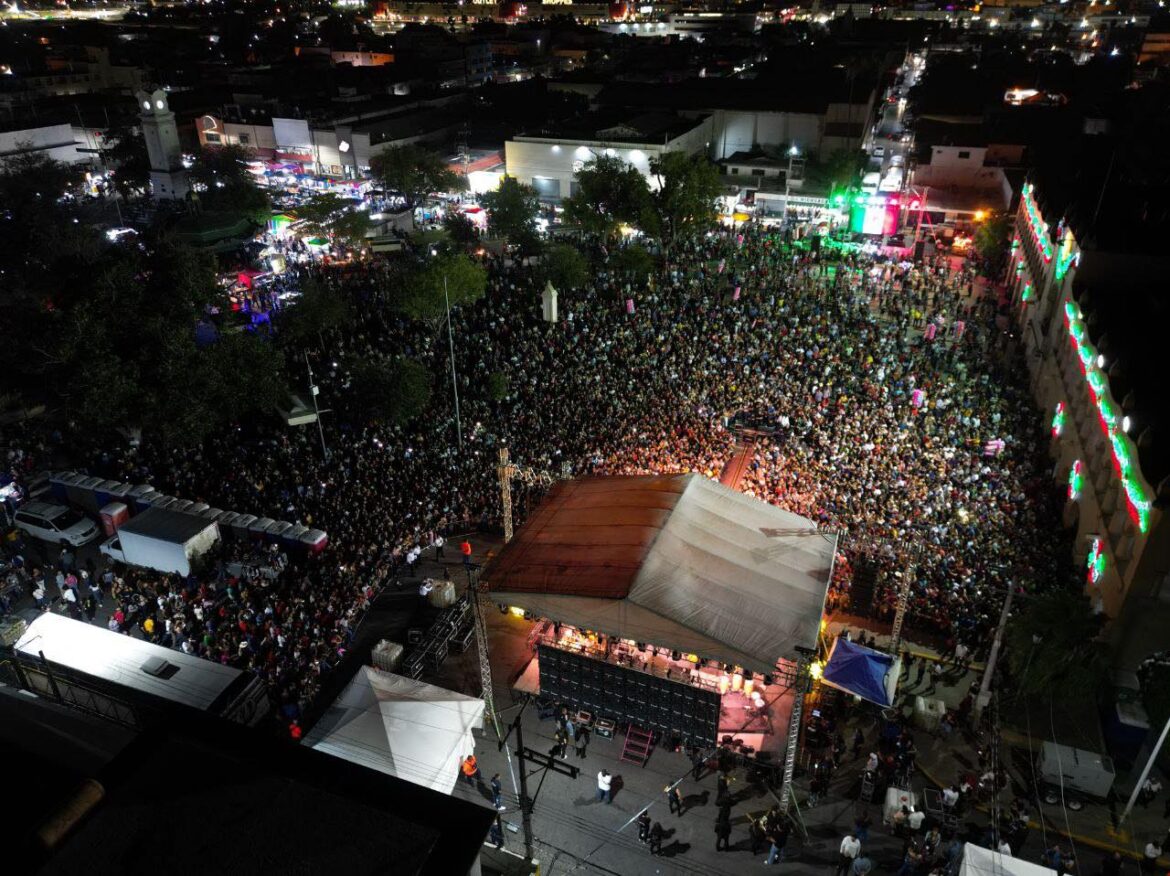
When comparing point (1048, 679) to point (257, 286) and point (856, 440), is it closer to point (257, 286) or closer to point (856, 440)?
point (856, 440)

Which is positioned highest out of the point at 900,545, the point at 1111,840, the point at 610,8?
the point at 610,8

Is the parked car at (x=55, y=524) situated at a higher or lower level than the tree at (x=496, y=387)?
lower

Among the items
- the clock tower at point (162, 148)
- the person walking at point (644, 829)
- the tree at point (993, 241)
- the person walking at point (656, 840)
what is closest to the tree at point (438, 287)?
the person walking at point (644, 829)

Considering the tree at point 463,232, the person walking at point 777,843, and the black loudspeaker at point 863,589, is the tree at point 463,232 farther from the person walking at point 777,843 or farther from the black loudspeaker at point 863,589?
the person walking at point 777,843

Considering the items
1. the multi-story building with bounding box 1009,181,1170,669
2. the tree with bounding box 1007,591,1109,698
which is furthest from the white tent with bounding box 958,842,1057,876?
the multi-story building with bounding box 1009,181,1170,669

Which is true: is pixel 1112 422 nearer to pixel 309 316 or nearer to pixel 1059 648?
pixel 1059 648

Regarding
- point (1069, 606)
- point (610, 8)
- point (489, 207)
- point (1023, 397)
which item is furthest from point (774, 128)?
point (610, 8)
